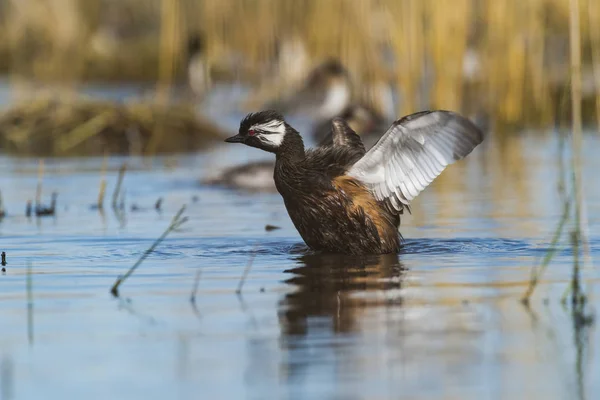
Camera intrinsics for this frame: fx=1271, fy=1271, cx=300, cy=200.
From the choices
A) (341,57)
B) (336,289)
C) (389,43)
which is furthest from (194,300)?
(341,57)

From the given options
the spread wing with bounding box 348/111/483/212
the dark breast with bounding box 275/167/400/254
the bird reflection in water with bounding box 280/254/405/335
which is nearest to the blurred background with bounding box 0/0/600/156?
the spread wing with bounding box 348/111/483/212

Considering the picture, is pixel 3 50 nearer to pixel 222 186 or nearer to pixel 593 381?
pixel 222 186

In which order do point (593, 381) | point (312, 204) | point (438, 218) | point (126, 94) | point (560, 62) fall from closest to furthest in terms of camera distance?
1. point (593, 381)
2. point (312, 204)
3. point (438, 218)
4. point (126, 94)
5. point (560, 62)

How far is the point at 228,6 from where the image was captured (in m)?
22.6

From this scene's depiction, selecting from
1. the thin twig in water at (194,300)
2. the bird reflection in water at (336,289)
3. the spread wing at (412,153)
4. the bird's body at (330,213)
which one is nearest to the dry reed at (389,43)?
the spread wing at (412,153)

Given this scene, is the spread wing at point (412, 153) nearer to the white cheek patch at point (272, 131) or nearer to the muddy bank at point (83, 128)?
the white cheek patch at point (272, 131)

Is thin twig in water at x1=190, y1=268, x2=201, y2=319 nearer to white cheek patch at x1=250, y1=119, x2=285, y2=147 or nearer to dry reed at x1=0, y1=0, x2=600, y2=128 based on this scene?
white cheek patch at x1=250, y1=119, x2=285, y2=147

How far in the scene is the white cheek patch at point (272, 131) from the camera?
28.7 ft

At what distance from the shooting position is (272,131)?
28.7 feet

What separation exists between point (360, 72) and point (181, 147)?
464 centimetres

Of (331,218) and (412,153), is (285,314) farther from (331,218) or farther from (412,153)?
(412,153)

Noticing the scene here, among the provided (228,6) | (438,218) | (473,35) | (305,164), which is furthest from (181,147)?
(305,164)

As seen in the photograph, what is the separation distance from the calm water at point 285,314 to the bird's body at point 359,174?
0.79ft

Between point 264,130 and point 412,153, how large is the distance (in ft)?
3.37
